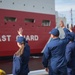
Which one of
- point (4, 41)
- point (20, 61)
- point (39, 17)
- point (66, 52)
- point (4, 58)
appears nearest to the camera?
point (20, 61)

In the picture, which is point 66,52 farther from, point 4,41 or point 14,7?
point 14,7

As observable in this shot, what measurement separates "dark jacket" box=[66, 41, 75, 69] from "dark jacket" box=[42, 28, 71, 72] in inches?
19.8

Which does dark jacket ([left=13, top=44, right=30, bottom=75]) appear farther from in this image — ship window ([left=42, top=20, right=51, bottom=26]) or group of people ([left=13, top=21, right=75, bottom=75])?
ship window ([left=42, top=20, right=51, bottom=26])

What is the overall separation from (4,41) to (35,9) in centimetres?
315

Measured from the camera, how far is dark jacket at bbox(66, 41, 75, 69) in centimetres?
535

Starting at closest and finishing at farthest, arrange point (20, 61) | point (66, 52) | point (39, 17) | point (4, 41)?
1. point (20, 61)
2. point (66, 52)
3. point (4, 41)
4. point (39, 17)

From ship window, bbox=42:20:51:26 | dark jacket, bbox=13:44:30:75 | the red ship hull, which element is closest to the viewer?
dark jacket, bbox=13:44:30:75

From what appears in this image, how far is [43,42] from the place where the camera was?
1598 cm

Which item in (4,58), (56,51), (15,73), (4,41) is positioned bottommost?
(4,58)

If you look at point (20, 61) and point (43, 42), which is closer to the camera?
point (20, 61)

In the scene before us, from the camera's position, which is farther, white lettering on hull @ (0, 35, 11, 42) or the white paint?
the white paint

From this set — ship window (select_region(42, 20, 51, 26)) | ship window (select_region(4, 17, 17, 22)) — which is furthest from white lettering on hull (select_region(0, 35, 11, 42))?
ship window (select_region(42, 20, 51, 26))

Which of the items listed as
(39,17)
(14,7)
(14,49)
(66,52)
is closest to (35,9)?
(39,17)

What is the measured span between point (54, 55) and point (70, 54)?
2.33ft
